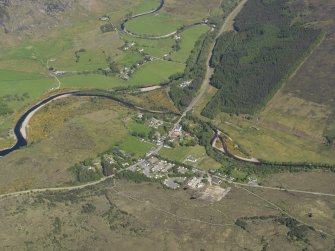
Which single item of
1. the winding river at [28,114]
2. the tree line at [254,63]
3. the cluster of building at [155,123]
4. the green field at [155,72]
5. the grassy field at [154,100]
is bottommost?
the winding river at [28,114]

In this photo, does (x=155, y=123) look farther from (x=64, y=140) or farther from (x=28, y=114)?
(x=28, y=114)

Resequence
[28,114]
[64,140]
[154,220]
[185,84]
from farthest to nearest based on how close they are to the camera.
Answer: [185,84] → [28,114] → [64,140] → [154,220]

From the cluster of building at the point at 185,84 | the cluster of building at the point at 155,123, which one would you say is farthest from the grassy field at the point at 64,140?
the cluster of building at the point at 185,84

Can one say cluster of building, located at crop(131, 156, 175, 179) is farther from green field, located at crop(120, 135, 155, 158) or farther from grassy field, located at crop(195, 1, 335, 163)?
grassy field, located at crop(195, 1, 335, 163)

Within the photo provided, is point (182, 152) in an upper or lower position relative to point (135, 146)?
upper

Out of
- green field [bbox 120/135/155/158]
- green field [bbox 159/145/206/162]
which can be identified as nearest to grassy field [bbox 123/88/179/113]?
green field [bbox 120/135/155/158]

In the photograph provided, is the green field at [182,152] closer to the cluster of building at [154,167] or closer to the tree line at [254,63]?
the cluster of building at [154,167]

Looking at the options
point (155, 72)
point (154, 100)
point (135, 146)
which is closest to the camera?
point (135, 146)

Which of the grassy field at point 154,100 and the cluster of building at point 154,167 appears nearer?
the cluster of building at point 154,167

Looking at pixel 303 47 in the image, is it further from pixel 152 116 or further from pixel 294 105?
pixel 152 116

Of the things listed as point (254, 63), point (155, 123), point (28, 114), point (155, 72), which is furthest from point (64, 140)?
point (254, 63)

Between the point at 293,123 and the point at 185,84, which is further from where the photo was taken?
the point at 185,84

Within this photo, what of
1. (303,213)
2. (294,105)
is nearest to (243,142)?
(294,105)
